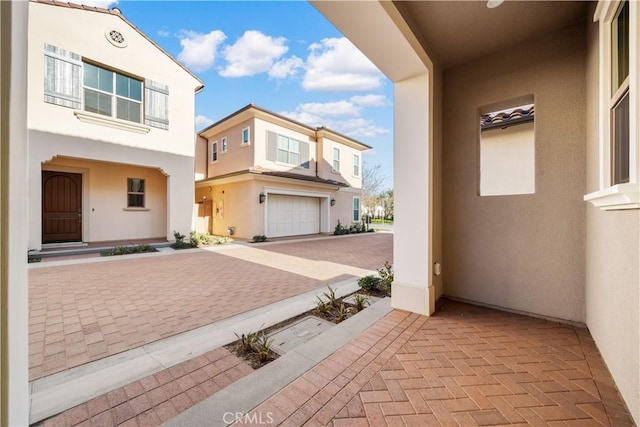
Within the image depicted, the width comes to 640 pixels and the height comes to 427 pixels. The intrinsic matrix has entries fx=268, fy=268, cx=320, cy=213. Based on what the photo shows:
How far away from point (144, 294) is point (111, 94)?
7535 millimetres

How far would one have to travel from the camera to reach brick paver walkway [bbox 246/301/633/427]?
1.87 meters

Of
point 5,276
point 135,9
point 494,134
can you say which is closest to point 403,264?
point 5,276

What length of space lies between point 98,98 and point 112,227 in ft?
14.1

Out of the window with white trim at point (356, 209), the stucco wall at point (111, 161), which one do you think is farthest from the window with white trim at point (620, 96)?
the window with white trim at point (356, 209)

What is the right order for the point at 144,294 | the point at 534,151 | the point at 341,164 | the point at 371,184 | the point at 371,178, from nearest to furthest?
the point at 534,151 → the point at 144,294 → the point at 341,164 → the point at 371,184 → the point at 371,178

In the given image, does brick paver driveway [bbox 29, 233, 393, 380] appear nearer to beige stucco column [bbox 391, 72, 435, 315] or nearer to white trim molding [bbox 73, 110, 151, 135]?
beige stucco column [bbox 391, 72, 435, 315]

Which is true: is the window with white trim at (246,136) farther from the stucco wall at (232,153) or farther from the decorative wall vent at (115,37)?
the decorative wall vent at (115,37)

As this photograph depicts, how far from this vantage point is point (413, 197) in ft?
11.9

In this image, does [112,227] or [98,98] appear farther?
[112,227]

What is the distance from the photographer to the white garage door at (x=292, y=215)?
12328 mm

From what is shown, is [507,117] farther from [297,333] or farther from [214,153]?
[214,153]

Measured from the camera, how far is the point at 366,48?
119 inches

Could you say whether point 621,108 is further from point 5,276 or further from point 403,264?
point 5,276

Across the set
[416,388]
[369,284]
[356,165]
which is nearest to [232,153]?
[356,165]
